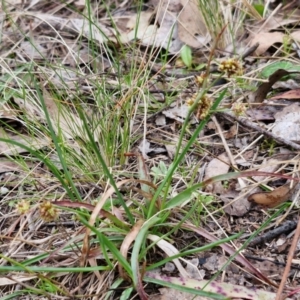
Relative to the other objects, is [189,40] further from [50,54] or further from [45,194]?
[45,194]

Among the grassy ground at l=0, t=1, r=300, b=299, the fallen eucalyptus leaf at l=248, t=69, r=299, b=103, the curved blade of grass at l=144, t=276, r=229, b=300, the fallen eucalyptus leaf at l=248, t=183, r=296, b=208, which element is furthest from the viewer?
the fallen eucalyptus leaf at l=248, t=69, r=299, b=103

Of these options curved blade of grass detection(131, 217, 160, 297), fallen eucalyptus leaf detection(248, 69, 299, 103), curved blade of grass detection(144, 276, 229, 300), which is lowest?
curved blade of grass detection(144, 276, 229, 300)

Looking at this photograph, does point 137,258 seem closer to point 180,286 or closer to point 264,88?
point 180,286

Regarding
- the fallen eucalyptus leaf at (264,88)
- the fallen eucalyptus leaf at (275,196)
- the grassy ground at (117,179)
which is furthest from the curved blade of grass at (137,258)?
the fallen eucalyptus leaf at (264,88)

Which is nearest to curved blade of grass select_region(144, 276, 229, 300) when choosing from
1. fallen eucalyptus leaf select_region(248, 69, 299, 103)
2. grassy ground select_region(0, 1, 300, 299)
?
grassy ground select_region(0, 1, 300, 299)

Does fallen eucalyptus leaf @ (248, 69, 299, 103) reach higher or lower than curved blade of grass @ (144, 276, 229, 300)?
higher

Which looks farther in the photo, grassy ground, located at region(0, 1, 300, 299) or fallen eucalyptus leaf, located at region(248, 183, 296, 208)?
fallen eucalyptus leaf, located at region(248, 183, 296, 208)

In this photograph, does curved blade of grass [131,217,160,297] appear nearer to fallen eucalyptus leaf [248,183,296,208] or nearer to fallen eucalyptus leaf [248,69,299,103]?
fallen eucalyptus leaf [248,183,296,208]

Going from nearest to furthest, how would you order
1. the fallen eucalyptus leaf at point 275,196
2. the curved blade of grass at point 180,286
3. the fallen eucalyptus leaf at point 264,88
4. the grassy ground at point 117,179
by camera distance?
the curved blade of grass at point 180,286, the grassy ground at point 117,179, the fallen eucalyptus leaf at point 275,196, the fallen eucalyptus leaf at point 264,88

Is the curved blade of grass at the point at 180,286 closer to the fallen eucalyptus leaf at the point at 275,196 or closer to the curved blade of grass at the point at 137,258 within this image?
the curved blade of grass at the point at 137,258
